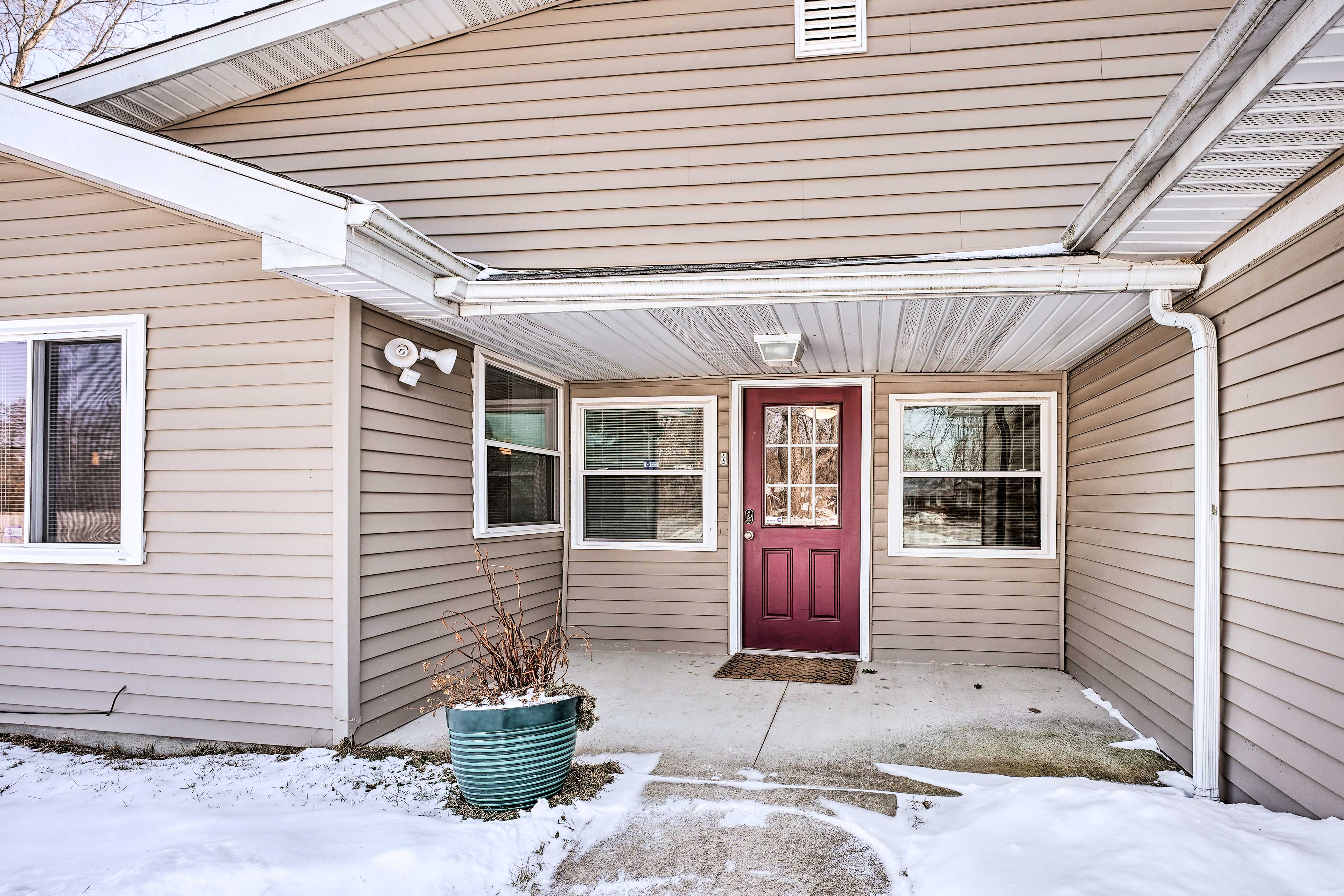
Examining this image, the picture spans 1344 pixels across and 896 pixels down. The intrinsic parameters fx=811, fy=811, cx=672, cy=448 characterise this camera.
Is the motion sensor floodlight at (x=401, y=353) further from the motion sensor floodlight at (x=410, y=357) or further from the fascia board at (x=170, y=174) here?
the fascia board at (x=170, y=174)

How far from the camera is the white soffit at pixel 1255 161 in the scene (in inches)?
77.5

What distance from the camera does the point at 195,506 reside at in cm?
396

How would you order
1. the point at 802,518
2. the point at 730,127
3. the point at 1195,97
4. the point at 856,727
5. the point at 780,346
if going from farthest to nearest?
1. the point at 802,518
2. the point at 780,346
3. the point at 730,127
4. the point at 856,727
5. the point at 1195,97

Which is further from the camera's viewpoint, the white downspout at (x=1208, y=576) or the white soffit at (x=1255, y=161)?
the white downspout at (x=1208, y=576)

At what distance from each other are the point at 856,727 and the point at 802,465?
7.36 feet

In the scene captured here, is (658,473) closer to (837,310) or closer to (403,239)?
(837,310)

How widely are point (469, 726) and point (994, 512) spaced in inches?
160

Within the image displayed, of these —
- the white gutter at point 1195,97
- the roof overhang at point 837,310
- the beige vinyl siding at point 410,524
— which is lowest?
the beige vinyl siding at point 410,524

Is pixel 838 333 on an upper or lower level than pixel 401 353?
upper

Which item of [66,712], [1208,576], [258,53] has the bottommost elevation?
[66,712]

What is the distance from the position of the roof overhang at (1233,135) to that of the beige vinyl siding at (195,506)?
3384mm

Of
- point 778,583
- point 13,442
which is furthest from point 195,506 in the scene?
point 778,583

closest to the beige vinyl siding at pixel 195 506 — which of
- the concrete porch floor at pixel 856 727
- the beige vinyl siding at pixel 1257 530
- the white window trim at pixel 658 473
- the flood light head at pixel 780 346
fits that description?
the concrete porch floor at pixel 856 727

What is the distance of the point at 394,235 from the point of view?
3334 millimetres
